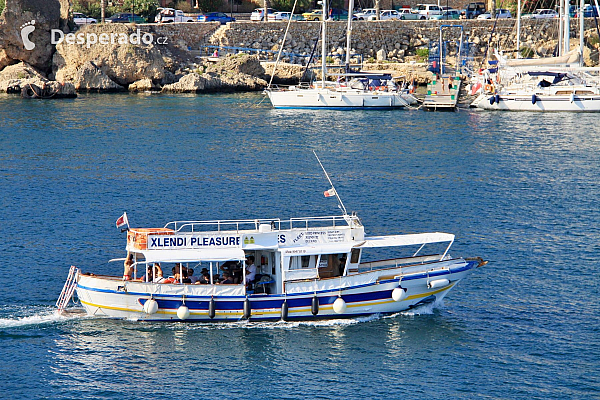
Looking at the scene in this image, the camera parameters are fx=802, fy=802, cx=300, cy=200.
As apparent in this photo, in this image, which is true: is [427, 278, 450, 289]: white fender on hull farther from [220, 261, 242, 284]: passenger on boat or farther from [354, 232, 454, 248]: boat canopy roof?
[220, 261, 242, 284]: passenger on boat

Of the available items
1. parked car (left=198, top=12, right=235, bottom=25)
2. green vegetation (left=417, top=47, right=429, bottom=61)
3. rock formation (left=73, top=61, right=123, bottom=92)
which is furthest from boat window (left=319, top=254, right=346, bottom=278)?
green vegetation (left=417, top=47, right=429, bottom=61)

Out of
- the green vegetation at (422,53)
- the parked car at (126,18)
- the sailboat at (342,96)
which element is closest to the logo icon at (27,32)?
the parked car at (126,18)

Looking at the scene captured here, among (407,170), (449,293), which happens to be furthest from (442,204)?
(449,293)

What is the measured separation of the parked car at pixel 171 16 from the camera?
350 ft

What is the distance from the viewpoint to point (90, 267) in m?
37.6

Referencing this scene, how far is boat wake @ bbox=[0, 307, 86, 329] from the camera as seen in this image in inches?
1234

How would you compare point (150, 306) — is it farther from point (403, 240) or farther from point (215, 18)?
point (215, 18)

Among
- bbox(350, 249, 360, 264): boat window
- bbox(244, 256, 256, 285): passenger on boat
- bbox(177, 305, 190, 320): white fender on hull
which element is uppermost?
bbox(350, 249, 360, 264): boat window

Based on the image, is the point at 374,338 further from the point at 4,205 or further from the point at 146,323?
the point at 4,205

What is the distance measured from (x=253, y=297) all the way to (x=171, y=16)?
84.0 metres

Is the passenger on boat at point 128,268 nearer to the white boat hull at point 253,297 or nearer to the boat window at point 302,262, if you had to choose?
the white boat hull at point 253,297

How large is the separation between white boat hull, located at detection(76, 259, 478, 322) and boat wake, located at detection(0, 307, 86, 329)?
2.75 ft

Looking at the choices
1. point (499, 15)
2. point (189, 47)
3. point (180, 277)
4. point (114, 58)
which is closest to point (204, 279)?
point (180, 277)

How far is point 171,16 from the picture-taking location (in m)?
108
